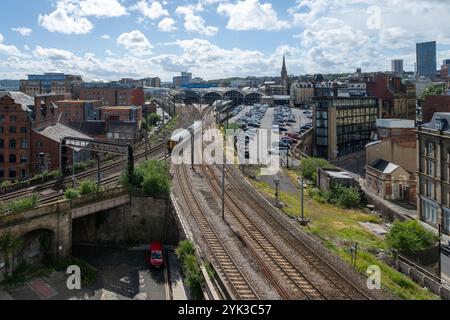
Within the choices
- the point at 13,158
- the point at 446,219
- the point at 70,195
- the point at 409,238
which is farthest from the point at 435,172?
the point at 13,158

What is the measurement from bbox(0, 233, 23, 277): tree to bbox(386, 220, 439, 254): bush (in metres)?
28.2

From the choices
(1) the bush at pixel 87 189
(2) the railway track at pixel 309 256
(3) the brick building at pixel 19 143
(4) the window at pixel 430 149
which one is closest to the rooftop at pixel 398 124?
(4) the window at pixel 430 149

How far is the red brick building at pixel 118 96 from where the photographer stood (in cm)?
14288

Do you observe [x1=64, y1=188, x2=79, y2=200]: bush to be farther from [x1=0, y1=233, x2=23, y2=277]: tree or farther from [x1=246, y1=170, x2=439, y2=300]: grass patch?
[x1=246, y1=170, x2=439, y2=300]: grass patch

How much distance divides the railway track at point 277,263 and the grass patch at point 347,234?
4135 mm

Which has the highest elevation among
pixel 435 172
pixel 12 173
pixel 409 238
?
pixel 435 172

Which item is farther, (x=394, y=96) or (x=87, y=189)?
(x=394, y=96)

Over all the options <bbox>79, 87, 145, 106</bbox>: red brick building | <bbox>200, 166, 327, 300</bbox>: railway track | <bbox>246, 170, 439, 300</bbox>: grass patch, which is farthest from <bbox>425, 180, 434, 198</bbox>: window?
<bbox>79, 87, 145, 106</bbox>: red brick building

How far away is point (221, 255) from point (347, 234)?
13627 mm

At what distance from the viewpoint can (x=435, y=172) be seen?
1855 inches

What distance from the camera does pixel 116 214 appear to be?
133 feet

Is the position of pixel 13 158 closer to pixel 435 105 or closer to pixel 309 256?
pixel 309 256

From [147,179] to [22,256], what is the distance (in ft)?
42.0

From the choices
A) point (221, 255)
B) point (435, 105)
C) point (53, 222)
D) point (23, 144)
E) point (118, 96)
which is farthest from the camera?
point (118, 96)
